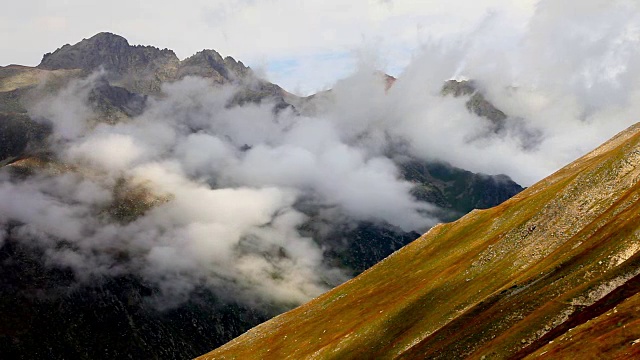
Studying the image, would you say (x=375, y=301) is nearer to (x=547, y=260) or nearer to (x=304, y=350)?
(x=304, y=350)

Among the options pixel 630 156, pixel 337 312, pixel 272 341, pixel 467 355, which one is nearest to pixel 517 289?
pixel 467 355

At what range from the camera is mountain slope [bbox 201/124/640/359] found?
57281 millimetres

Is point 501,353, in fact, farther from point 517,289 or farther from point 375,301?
point 375,301

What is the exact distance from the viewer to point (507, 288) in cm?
7450

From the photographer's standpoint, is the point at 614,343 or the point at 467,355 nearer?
the point at 614,343

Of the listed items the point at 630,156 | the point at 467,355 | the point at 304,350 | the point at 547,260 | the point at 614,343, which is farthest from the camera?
the point at 304,350

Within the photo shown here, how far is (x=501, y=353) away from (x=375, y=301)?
202 ft

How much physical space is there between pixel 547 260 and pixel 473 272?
16804 mm

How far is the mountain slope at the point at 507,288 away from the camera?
57.3 meters

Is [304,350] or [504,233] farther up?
[504,233]

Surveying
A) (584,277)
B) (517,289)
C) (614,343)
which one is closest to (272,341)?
(517,289)

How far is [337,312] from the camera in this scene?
422ft

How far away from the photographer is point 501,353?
57094 millimetres

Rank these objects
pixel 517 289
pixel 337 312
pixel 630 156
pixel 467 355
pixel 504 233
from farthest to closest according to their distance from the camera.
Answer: pixel 337 312 < pixel 504 233 < pixel 630 156 < pixel 517 289 < pixel 467 355
